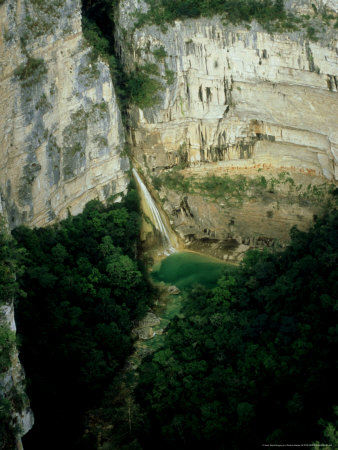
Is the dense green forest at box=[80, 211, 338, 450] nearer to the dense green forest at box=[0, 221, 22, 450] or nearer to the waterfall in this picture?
the dense green forest at box=[0, 221, 22, 450]

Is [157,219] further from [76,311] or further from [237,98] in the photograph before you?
[76,311]

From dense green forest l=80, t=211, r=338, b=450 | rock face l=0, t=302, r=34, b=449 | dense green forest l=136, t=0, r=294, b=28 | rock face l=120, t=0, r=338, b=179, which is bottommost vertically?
dense green forest l=80, t=211, r=338, b=450

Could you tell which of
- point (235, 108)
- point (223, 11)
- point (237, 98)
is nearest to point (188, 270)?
point (235, 108)

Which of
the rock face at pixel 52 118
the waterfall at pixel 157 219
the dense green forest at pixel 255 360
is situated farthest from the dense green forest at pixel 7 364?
the waterfall at pixel 157 219

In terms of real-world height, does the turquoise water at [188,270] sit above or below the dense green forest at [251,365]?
below

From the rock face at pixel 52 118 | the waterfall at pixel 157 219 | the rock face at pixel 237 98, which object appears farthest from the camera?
the waterfall at pixel 157 219

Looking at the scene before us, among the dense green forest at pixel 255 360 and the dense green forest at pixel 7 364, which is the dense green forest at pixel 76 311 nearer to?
the dense green forest at pixel 255 360

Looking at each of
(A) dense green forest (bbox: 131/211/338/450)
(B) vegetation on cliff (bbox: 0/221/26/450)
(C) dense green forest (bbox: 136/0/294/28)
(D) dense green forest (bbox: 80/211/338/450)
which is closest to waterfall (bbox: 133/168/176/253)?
(A) dense green forest (bbox: 131/211/338/450)
